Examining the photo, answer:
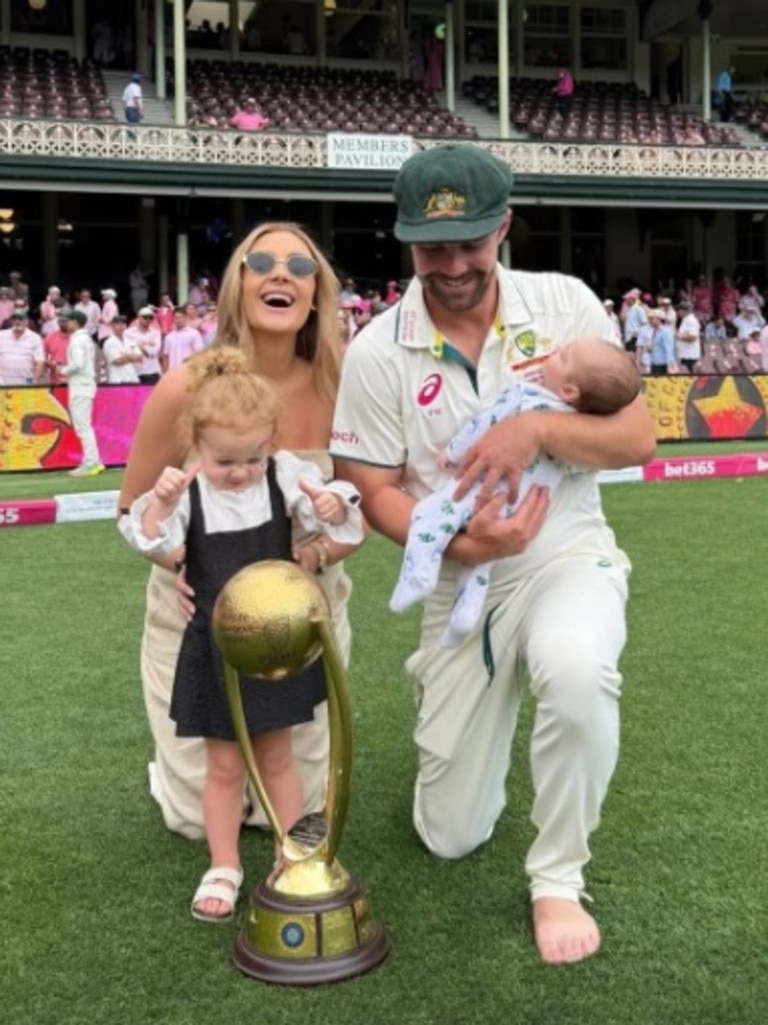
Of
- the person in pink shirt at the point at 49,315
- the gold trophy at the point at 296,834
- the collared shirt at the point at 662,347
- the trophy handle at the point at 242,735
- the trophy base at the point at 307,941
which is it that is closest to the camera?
the gold trophy at the point at 296,834

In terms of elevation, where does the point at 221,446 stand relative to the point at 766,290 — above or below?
below

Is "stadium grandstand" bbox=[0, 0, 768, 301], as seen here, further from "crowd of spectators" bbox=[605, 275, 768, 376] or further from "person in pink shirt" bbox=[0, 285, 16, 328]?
"person in pink shirt" bbox=[0, 285, 16, 328]

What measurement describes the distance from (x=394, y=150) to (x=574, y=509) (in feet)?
72.2

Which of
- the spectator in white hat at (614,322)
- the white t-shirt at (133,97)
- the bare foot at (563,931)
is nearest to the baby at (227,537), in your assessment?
the bare foot at (563,931)

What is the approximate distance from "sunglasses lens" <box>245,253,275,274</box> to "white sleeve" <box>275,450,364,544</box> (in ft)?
1.81

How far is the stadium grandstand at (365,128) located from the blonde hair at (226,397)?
69.0ft

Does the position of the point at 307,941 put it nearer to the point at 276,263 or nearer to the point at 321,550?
the point at 321,550

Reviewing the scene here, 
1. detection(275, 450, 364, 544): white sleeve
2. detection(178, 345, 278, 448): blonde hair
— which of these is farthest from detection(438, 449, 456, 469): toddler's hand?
detection(178, 345, 278, 448): blonde hair

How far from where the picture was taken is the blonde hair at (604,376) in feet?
9.75

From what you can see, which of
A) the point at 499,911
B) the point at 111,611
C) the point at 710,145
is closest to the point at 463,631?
the point at 499,911

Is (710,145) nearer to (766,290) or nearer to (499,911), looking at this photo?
(766,290)

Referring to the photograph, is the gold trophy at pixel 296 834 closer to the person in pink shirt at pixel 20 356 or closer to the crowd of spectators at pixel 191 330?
the crowd of spectators at pixel 191 330

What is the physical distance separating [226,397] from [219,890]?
1.19 metres

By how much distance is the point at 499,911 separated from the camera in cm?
296
